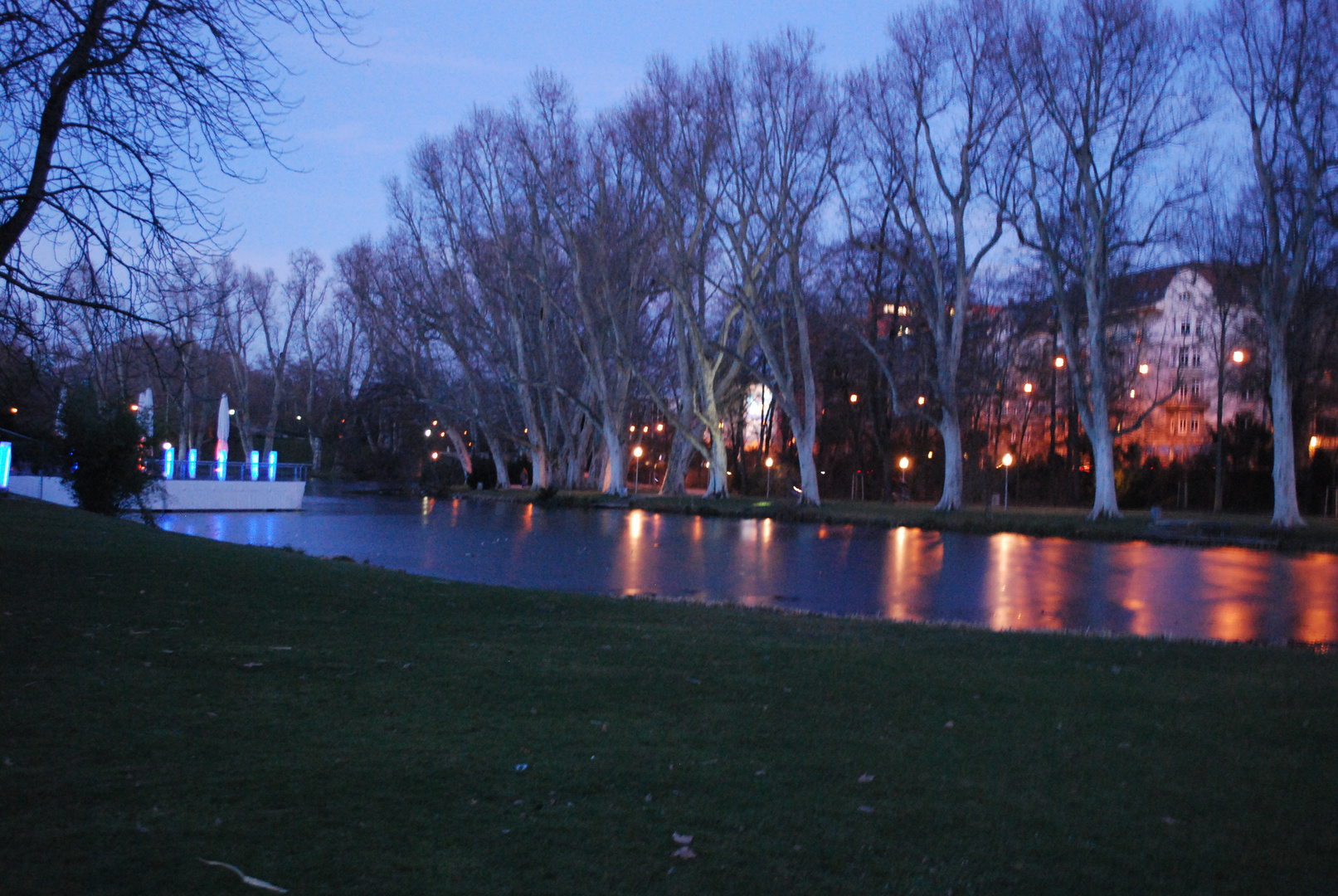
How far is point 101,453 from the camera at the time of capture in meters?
23.2

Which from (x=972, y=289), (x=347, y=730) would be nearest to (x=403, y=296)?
(x=972, y=289)

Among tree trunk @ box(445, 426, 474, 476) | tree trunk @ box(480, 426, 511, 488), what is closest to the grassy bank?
tree trunk @ box(480, 426, 511, 488)

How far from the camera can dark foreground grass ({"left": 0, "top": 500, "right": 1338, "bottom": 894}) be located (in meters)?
4.28

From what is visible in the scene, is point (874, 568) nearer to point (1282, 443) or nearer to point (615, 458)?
point (1282, 443)

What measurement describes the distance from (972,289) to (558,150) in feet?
81.6

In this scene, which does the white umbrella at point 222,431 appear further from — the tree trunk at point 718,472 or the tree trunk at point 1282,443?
the tree trunk at point 1282,443

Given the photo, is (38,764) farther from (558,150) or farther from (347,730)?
(558,150)

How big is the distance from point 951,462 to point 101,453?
28.8 m

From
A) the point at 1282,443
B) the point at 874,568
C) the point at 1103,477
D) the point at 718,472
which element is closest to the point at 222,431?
the point at 718,472

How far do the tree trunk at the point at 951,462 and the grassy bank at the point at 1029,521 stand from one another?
82cm

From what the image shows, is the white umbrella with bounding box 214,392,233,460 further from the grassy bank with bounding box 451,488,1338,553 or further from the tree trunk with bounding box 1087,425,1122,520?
the tree trunk with bounding box 1087,425,1122,520

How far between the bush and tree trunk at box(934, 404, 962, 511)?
89.1 ft

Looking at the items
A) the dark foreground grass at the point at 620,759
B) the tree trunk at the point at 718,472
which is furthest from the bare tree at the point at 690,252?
the dark foreground grass at the point at 620,759

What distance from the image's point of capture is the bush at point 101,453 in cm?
2280
